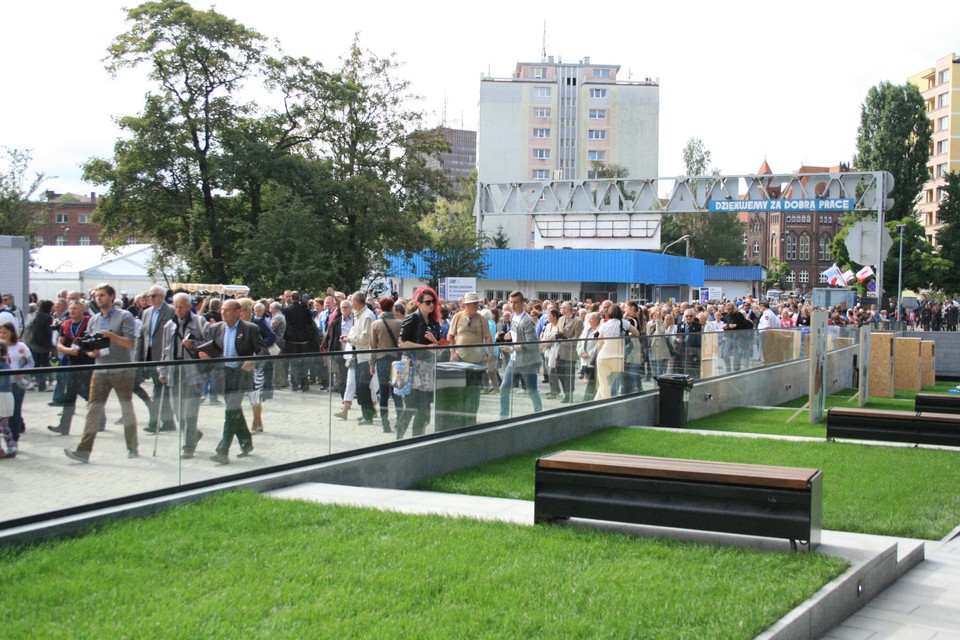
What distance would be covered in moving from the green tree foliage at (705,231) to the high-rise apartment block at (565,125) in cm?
446

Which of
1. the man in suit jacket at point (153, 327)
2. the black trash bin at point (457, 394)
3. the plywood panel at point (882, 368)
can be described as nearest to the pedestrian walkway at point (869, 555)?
the black trash bin at point (457, 394)

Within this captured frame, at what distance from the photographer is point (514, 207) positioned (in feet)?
144

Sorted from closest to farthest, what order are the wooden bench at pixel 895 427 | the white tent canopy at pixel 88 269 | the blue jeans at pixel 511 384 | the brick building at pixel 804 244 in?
the blue jeans at pixel 511 384
the wooden bench at pixel 895 427
the white tent canopy at pixel 88 269
the brick building at pixel 804 244

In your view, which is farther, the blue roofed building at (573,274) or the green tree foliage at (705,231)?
the green tree foliage at (705,231)

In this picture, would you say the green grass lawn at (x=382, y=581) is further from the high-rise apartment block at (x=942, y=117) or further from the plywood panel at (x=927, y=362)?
the high-rise apartment block at (x=942, y=117)

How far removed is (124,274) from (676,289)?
147 ft

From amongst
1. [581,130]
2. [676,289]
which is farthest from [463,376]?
[581,130]

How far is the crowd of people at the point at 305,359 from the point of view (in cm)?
738

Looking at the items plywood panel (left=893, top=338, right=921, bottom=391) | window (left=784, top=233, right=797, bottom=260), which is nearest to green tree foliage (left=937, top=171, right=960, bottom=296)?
plywood panel (left=893, top=338, right=921, bottom=391)

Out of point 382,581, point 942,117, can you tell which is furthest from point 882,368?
point 942,117

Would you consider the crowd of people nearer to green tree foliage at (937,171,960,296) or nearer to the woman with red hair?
the woman with red hair

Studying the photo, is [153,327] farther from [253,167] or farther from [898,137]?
[898,137]

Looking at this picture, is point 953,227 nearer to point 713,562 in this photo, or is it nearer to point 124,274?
point 124,274

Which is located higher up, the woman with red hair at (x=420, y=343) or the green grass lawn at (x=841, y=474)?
the woman with red hair at (x=420, y=343)
